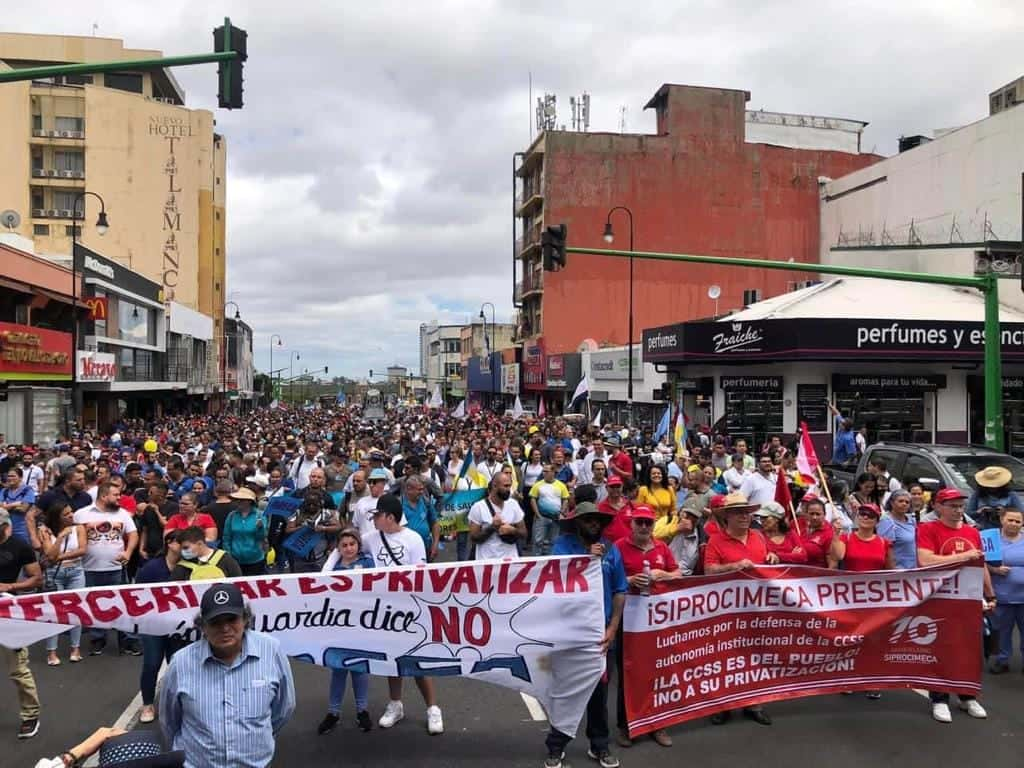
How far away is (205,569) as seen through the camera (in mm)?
6023

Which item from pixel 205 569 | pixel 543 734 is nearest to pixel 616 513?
pixel 543 734

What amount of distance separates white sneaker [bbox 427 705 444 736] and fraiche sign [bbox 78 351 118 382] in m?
32.1

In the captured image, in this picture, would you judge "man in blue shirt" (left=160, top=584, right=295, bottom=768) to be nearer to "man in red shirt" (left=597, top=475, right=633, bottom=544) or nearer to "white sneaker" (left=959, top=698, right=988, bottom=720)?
"man in red shirt" (left=597, top=475, right=633, bottom=544)

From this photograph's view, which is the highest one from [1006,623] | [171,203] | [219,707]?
[171,203]

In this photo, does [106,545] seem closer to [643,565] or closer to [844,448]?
[643,565]

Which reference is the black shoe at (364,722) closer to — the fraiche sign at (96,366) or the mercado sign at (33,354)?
the mercado sign at (33,354)

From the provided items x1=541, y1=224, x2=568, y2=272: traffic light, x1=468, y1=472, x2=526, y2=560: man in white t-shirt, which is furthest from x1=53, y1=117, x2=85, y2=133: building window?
x1=468, y1=472, x2=526, y2=560: man in white t-shirt

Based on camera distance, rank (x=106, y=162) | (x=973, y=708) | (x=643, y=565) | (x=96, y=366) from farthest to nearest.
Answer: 1. (x=106, y=162)
2. (x=96, y=366)
3. (x=973, y=708)
4. (x=643, y=565)

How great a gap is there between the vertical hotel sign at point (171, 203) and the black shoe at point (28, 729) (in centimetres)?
6276

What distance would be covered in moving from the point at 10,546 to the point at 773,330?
81.8 feet

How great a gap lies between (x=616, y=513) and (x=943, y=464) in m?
6.31

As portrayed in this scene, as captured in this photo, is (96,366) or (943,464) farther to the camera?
(96,366)

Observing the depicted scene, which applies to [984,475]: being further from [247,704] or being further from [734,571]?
A: [247,704]

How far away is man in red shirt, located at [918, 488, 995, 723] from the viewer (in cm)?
633
